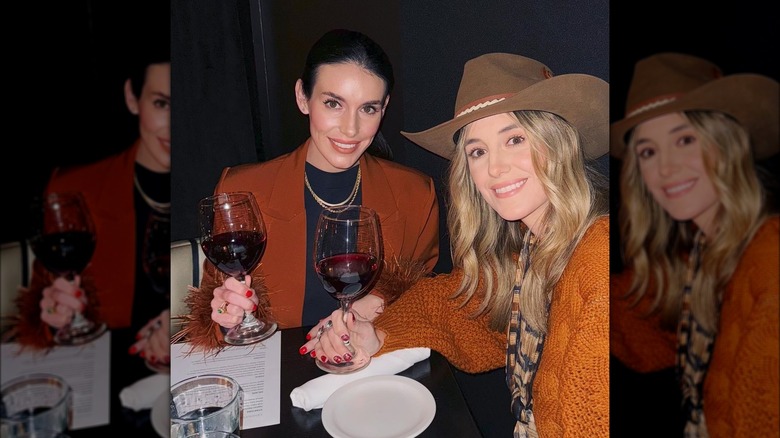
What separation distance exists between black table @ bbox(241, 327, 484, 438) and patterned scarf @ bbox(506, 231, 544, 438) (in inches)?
4.4

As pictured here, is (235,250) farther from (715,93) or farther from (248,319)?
(715,93)

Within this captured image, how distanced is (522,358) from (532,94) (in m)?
0.48

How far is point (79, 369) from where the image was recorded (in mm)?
618

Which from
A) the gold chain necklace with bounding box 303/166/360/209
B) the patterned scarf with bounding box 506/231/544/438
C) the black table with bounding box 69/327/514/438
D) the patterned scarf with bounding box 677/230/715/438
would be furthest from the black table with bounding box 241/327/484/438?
the patterned scarf with bounding box 677/230/715/438

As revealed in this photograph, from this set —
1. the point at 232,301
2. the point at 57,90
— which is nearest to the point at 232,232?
the point at 232,301

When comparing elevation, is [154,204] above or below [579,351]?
above

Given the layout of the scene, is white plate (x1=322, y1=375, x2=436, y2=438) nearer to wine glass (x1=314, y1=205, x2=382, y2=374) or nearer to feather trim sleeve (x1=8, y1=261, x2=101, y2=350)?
wine glass (x1=314, y1=205, x2=382, y2=374)

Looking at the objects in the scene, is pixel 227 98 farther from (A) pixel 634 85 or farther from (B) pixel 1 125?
(A) pixel 634 85

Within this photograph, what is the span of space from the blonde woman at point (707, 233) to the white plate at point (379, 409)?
1.44 feet

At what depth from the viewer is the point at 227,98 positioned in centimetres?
101

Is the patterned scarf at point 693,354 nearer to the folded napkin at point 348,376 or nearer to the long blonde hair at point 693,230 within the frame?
the long blonde hair at point 693,230

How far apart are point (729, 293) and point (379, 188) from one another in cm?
60

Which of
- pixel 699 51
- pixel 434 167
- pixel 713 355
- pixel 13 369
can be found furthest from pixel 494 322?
pixel 13 369

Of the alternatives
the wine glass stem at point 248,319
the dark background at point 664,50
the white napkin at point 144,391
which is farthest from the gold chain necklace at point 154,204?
the dark background at point 664,50
